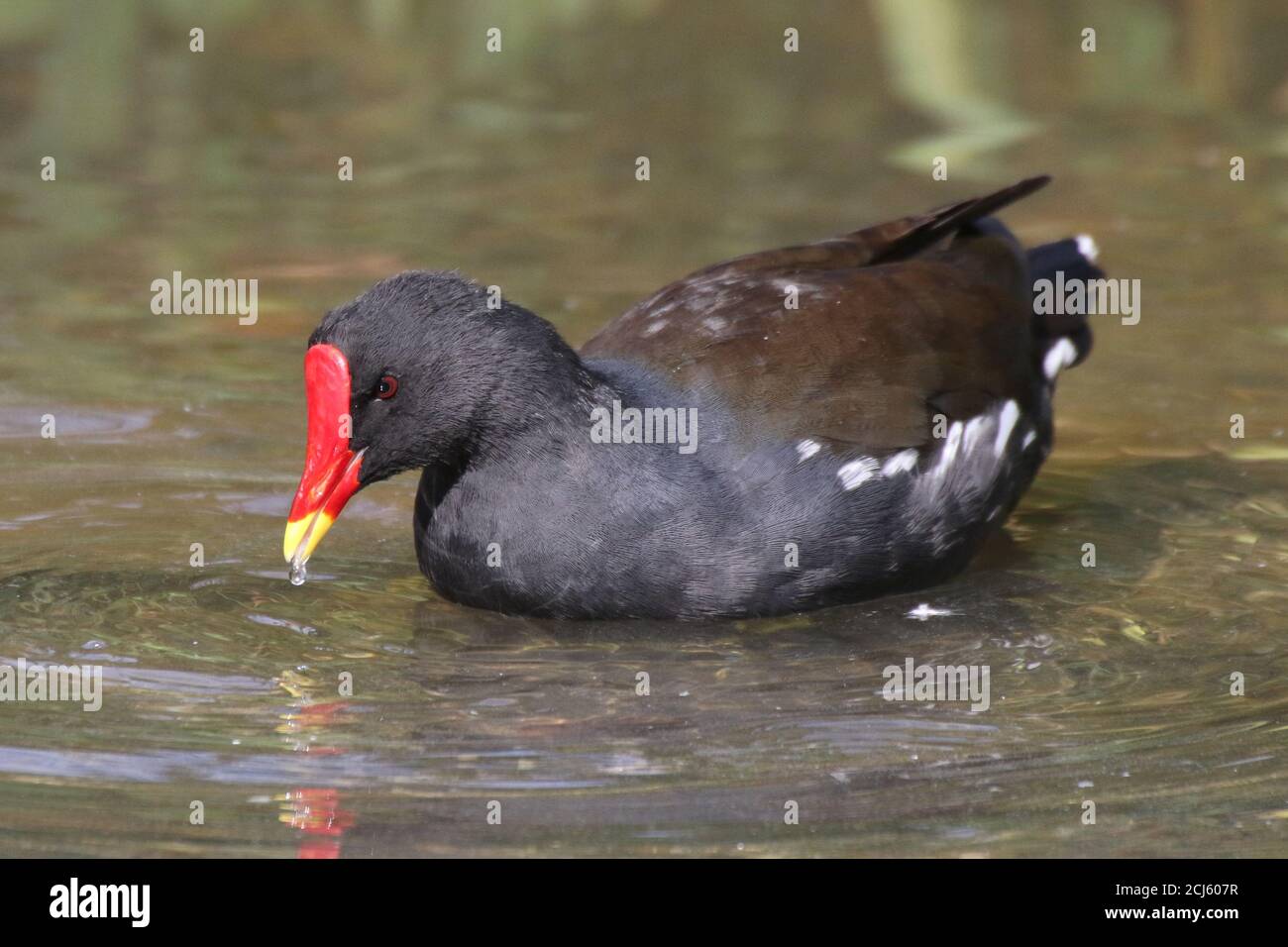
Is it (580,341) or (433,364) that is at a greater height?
(580,341)

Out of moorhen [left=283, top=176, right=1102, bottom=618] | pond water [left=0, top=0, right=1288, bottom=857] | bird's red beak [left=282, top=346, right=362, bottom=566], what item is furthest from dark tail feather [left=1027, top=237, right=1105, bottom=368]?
bird's red beak [left=282, top=346, right=362, bottom=566]

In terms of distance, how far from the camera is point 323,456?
4766 mm

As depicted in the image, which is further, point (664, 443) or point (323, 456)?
point (664, 443)

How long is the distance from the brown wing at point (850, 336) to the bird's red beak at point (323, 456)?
2.75ft

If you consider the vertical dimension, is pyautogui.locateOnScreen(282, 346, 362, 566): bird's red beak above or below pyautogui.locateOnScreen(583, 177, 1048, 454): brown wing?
below

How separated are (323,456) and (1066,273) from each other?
2.53 m

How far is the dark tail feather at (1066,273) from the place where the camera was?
19.5 feet

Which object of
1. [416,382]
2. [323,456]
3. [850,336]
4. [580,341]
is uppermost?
[580,341]

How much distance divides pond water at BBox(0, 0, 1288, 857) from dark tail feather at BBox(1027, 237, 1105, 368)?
1.64 ft

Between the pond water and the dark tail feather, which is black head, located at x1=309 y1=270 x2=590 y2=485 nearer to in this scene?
the pond water

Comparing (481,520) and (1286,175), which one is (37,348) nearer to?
(481,520)

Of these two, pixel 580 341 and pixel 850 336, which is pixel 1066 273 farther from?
pixel 580 341

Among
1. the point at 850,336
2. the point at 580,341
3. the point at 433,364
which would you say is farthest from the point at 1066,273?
the point at 433,364

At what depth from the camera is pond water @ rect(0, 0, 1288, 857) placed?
4.09 meters
